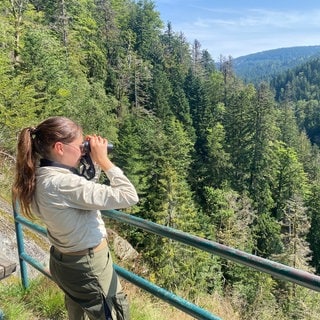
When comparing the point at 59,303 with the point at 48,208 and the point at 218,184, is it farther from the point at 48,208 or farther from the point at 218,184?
the point at 218,184

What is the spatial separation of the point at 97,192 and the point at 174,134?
37612 millimetres

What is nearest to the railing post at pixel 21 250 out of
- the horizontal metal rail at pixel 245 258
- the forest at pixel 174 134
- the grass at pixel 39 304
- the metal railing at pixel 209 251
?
the grass at pixel 39 304

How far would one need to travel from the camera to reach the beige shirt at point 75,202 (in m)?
1.83

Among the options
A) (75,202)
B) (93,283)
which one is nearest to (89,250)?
(93,283)

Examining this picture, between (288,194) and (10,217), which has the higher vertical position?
(10,217)

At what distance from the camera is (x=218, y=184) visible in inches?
1922

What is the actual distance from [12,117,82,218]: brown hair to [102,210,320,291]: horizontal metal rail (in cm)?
57

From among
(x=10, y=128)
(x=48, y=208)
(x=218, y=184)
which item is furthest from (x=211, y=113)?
(x=48, y=208)

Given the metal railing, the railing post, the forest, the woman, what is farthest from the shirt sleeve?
the forest

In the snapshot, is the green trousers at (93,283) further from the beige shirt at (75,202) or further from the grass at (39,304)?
the grass at (39,304)

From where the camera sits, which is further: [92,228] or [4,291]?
[4,291]

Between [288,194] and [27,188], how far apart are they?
49.3m

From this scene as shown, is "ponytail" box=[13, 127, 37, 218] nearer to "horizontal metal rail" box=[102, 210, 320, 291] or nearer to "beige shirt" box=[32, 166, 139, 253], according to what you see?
"beige shirt" box=[32, 166, 139, 253]

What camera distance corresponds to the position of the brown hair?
76.7 inches
